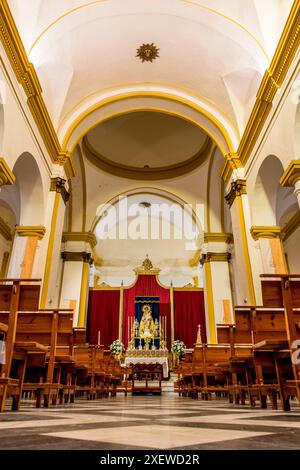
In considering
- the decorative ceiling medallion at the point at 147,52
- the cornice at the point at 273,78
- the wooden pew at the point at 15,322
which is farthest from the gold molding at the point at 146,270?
the wooden pew at the point at 15,322

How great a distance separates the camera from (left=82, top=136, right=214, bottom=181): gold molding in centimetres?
1186

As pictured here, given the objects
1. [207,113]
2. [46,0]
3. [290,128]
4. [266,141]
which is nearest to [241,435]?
[290,128]

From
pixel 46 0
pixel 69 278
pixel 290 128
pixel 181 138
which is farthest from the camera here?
pixel 181 138

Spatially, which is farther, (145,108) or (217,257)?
(217,257)

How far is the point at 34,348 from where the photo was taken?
2.86m

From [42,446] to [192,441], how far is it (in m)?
0.39

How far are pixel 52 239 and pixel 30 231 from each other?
0.44m

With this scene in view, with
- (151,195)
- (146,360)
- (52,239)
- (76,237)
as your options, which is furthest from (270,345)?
(151,195)

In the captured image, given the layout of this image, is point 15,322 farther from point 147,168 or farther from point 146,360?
point 147,168

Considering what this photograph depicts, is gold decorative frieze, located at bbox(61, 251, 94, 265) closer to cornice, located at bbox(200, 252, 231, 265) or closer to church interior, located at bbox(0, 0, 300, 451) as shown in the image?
church interior, located at bbox(0, 0, 300, 451)

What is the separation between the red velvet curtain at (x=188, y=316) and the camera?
578 inches

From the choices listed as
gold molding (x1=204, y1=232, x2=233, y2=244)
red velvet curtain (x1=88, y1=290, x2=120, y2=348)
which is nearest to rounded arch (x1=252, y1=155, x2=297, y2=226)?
gold molding (x1=204, y1=232, x2=233, y2=244)
